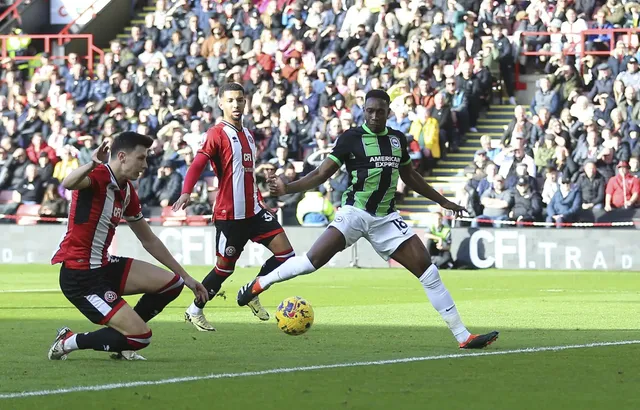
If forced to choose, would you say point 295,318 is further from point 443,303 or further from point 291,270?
point 443,303

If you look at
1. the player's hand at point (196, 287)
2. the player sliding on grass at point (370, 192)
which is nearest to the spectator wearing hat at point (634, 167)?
the player sliding on grass at point (370, 192)

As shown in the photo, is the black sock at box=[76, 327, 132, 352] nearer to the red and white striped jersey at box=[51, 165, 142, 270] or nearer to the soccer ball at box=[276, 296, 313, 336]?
the red and white striped jersey at box=[51, 165, 142, 270]

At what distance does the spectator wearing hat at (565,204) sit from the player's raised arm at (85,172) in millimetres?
16120

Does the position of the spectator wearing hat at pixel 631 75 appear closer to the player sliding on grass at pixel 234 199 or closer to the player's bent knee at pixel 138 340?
the player sliding on grass at pixel 234 199

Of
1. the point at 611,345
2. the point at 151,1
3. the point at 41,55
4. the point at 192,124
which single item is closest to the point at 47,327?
the point at 611,345

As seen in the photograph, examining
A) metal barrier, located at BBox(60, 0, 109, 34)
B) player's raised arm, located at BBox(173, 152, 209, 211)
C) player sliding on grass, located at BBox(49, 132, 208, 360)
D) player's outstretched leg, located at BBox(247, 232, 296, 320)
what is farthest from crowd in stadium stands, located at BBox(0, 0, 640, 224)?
player sliding on grass, located at BBox(49, 132, 208, 360)

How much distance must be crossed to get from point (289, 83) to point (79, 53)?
29.6 feet

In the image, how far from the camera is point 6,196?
30.4m

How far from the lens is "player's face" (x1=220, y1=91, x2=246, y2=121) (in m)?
12.7

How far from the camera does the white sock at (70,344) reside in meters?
9.61

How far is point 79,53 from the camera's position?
37.1 metres

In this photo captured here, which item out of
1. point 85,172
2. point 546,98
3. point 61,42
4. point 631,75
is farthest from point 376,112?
point 61,42

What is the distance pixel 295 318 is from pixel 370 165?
1467mm

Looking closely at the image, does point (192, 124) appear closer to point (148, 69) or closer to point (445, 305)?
point (148, 69)
